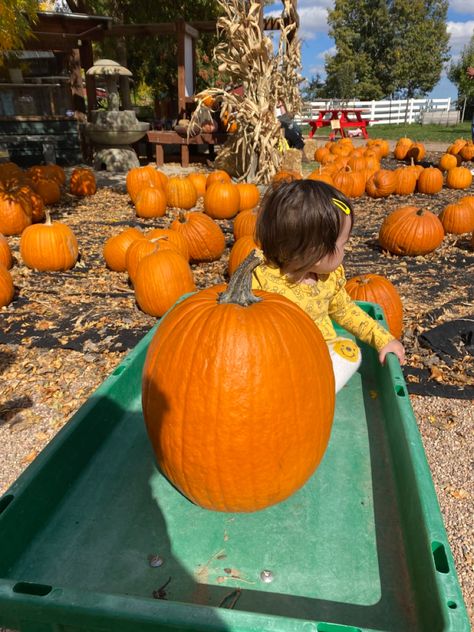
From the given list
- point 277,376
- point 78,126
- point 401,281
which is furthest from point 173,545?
point 78,126

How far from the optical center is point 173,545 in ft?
4.91

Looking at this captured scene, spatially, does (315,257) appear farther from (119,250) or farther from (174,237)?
(119,250)

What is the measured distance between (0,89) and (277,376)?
13910 mm

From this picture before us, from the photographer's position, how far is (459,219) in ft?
20.1

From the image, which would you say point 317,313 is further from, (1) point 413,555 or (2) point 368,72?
(2) point 368,72

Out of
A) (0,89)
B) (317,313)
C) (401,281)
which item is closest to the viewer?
(317,313)

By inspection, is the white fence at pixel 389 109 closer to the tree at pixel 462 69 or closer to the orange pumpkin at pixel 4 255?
the tree at pixel 462 69

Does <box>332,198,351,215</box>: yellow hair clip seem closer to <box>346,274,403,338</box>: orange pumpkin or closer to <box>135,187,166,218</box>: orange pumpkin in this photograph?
<box>346,274,403,338</box>: orange pumpkin

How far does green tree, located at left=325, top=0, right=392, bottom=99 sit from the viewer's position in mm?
50062

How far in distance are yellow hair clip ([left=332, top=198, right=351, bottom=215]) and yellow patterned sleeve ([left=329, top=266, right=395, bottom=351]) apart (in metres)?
0.45

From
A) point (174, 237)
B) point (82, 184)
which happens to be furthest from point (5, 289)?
point (82, 184)

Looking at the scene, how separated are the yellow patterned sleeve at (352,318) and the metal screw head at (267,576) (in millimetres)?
1204

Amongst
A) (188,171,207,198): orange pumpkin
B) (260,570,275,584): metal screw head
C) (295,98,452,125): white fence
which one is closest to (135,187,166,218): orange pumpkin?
(188,171,207,198): orange pumpkin

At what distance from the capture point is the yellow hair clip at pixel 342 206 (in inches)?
75.1
